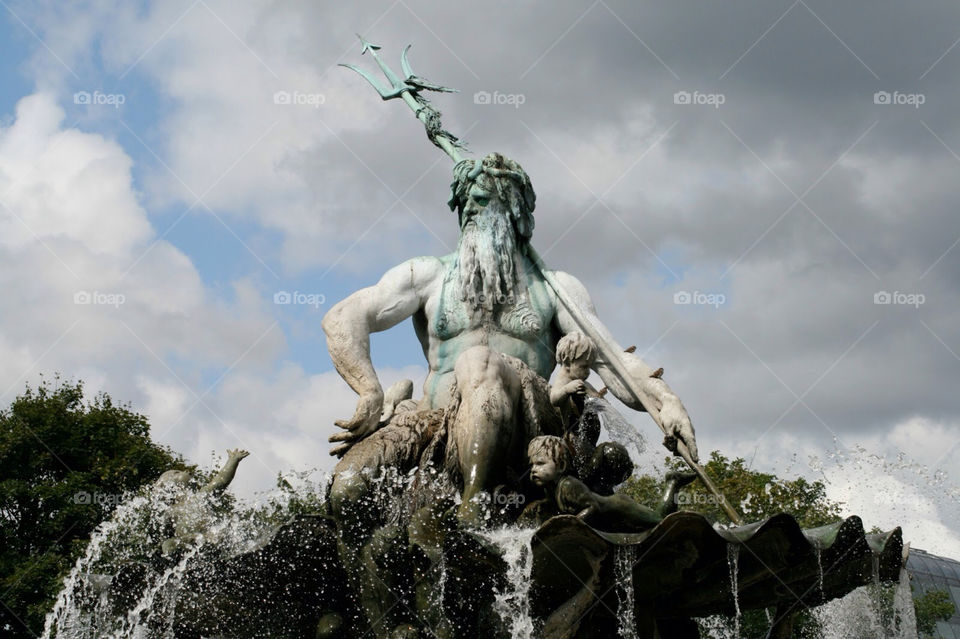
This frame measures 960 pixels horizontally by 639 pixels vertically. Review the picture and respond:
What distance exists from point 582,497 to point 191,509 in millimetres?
2667

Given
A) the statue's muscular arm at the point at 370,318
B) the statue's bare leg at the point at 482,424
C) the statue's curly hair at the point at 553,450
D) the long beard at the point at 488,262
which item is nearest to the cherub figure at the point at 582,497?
the statue's curly hair at the point at 553,450

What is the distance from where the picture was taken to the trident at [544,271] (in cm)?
682

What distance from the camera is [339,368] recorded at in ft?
24.1

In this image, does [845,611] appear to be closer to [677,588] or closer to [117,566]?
[677,588]

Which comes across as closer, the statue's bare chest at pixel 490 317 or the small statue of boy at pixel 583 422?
the small statue of boy at pixel 583 422

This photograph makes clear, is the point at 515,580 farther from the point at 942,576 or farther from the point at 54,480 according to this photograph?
the point at 942,576

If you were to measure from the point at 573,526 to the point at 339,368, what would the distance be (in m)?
2.41

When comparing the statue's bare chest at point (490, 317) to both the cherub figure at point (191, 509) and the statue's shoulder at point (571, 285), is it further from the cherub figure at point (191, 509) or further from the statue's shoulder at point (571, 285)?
the cherub figure at point (191, 509)

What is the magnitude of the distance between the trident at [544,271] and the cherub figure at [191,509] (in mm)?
2458

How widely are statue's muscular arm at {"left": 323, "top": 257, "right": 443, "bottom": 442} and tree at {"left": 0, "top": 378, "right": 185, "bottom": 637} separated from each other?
565 inches

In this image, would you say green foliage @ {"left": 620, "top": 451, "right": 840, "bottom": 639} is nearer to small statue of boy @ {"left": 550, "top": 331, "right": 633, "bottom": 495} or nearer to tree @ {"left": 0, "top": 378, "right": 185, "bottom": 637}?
tree @ {"left": 0, "top": 378, "right": 185, "bottom": 637}

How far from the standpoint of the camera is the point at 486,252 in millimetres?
7562

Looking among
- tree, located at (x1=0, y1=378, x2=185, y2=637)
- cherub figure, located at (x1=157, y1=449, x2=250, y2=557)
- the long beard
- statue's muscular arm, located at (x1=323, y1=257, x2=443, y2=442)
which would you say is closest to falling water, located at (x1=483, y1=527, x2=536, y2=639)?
statue's muscular arm, located at (x1=323, y1=257, x2=443, y2=442)

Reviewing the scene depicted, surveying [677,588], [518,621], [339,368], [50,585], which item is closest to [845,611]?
[677,588]
